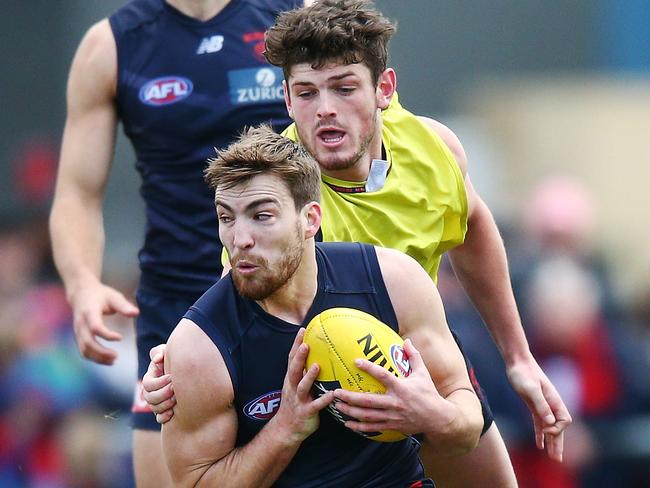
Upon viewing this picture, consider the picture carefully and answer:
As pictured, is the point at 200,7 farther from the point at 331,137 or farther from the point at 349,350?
the point at 349,350

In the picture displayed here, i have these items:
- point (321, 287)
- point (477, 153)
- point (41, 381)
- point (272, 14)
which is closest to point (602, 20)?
point (477, 153)

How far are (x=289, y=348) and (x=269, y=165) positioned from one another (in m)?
0.60

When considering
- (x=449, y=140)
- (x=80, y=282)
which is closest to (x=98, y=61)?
(x=80, y=282)

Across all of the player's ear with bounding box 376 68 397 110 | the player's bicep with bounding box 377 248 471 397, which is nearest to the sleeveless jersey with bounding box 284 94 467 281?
the player's ear with bounding box 376 68 397 110

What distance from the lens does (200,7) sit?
241 inches

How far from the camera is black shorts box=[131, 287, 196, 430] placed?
6090mm

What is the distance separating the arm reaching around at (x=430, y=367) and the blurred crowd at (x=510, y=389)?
360 centimetres

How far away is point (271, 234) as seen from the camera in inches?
182

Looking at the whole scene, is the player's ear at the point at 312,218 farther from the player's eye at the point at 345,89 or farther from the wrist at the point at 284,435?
the wrist at the point at 284,435

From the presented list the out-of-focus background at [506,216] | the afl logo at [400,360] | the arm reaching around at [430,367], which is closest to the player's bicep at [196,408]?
the arm reaching around at [430,367]

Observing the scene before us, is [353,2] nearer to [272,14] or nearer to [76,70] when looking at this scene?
[272,14]

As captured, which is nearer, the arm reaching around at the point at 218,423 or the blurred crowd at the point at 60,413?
the arm reaching around at the point at 218,423

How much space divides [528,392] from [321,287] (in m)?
1.28

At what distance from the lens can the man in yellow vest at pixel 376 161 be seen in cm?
498
